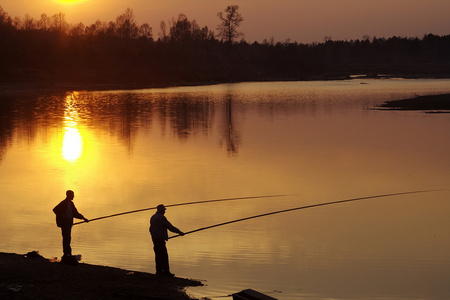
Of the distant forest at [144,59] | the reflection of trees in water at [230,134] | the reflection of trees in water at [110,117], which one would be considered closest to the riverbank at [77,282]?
the reflection of trees in water at [230,134]

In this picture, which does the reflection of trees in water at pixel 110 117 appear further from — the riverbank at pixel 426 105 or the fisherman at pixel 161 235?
the fisherman at pixel 161 235

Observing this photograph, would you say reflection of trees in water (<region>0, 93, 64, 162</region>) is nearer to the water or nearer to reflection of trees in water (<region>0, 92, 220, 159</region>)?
reflection of trees in water (<region>0, 92, 220, 159</region>)

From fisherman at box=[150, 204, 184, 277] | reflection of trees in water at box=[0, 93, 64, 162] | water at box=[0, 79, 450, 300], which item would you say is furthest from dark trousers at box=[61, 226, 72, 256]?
reflection of trees in water at box=[0, 93, 64, 162]

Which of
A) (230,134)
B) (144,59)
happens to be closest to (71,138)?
(230,134)

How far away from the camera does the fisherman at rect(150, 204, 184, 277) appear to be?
14016 mm

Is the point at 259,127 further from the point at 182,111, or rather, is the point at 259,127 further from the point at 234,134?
the point at 182,111

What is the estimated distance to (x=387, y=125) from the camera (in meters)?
49.1

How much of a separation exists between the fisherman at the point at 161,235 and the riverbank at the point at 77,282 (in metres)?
0.26

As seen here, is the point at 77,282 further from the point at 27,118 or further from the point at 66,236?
the point at 27,118

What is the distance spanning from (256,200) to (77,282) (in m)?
10.7

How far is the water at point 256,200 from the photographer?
1503cm

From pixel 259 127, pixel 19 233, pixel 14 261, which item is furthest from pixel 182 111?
pixel 14 261

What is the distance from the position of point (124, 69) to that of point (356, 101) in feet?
243

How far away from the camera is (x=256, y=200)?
74.7ft
